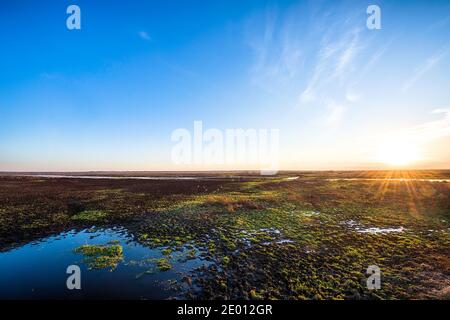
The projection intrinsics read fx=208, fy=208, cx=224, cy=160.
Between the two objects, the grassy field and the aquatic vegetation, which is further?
the aquatic vegetation

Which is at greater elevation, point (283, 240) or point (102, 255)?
point (102, 255)

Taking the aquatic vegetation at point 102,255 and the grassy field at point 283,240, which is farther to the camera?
the aquatic vegetation at point 102,255

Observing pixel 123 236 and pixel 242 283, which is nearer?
pixel 242 283

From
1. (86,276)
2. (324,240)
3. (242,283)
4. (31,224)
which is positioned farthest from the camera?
(31,224)

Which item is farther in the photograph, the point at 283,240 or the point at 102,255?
the point at 283,240
